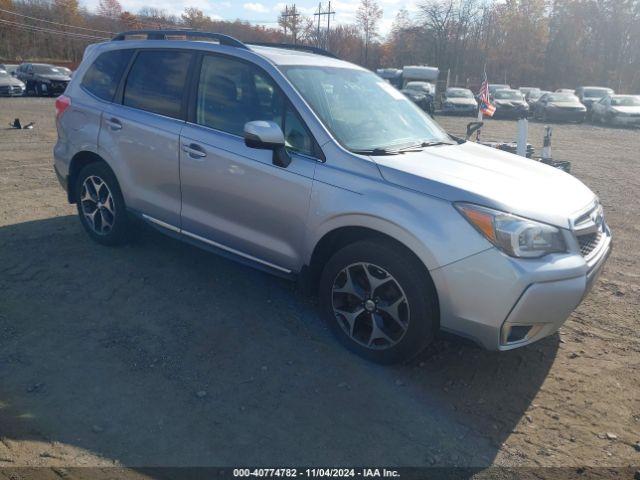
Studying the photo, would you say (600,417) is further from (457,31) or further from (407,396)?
(457,31)

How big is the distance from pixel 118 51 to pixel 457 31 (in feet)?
221

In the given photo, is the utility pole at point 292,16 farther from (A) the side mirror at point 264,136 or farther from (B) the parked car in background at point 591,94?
(A) the side mirror at point 264,136

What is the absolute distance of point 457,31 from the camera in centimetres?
6556

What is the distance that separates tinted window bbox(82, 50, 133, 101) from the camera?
4977mm

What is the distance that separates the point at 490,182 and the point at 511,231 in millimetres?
487

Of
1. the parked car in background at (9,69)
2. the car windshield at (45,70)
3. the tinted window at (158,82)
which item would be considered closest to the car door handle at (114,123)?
the tinted window at (158,82)

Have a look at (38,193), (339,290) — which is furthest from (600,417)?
(38,193)

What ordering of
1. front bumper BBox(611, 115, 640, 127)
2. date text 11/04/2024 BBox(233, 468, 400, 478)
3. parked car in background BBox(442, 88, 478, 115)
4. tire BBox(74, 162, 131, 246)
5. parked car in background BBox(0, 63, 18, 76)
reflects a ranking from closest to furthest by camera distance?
date text 11/04/2024 BBox(233, 468, 400, 478)
tire BBox(74, 162, 131, 246)
front bumper BBox(611, 115, 640, 127)
parked car in background BBox(442, 88, 478, 115)
parked car in background BBox(0, 63, 18, 76)

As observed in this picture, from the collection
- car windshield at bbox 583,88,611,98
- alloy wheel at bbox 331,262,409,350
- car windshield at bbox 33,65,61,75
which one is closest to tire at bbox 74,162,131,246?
alloy wheel at bbox 331,262,409,350

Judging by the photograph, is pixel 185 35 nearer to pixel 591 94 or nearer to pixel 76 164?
pixel 76 164

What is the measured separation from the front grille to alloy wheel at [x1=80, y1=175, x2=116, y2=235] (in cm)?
390

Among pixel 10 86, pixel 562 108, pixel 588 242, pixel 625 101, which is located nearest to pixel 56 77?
pixel 10 86

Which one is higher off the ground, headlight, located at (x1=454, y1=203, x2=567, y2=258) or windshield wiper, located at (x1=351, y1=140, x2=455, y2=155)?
windshield wiper, located at (x1=351, y1=140, x2=455, y2=155)

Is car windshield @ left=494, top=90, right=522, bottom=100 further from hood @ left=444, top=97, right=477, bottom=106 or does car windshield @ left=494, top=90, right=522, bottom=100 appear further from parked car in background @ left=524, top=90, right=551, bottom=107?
parked car in background @ left=524, top=90, right=551, bottom=107
